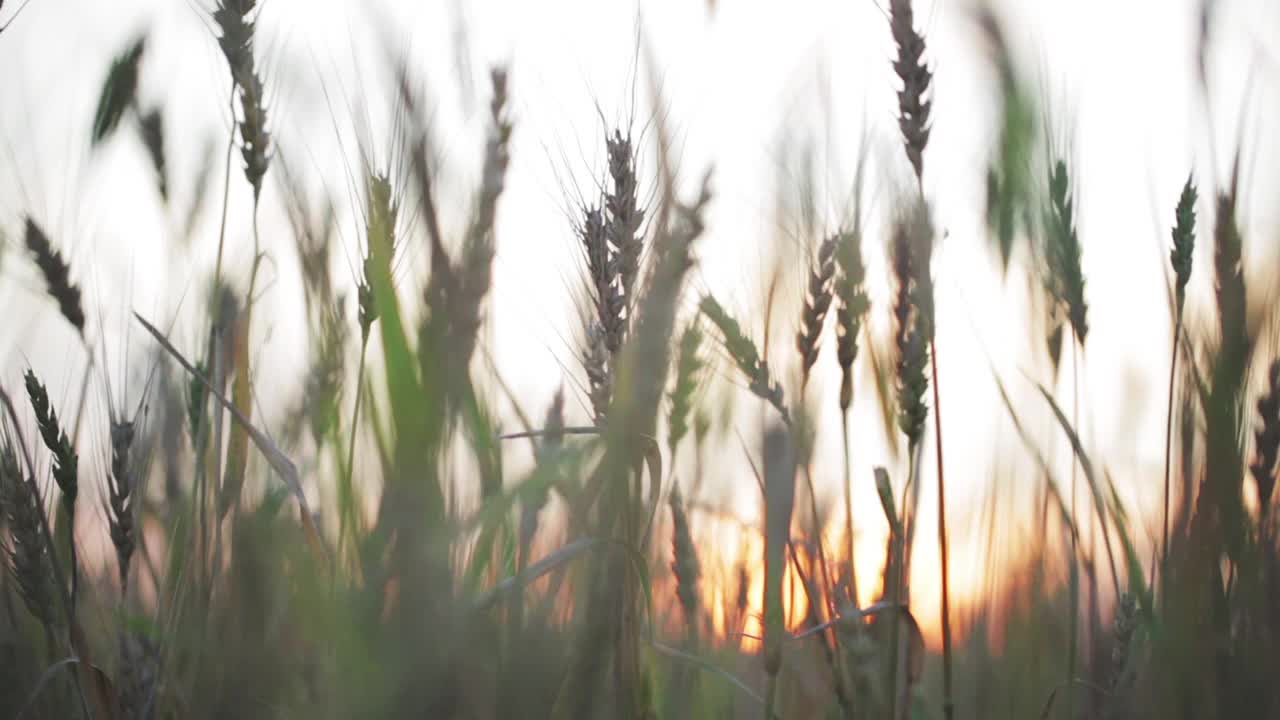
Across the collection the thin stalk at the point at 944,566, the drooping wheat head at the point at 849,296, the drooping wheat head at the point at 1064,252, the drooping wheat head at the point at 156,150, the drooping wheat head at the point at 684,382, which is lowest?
the thin stalk at the point at 944,566

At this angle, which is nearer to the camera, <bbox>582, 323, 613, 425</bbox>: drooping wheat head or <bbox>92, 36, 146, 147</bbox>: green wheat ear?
<bbox>582, 323, 613, 425</bbox>: drooping wheat head

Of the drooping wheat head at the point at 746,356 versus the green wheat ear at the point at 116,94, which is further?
the green wheat ear at the point at 116,94

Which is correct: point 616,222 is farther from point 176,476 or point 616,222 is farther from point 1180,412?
point 176,476

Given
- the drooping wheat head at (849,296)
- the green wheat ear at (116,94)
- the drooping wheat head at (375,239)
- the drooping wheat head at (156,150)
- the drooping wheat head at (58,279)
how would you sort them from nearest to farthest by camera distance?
the drooping wheat head at (375,239), the drooping wheat head at (849,296), the drooping wheat head at (58,279), the green wheat ear at (116,94), the drooping wheat head at (156,150)

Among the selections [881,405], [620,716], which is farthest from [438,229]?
[881,405]

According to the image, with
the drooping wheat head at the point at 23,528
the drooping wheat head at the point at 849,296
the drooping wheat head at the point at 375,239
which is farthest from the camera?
the drooping wheat head at the point at 849,296

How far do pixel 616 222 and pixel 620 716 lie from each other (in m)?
0.37

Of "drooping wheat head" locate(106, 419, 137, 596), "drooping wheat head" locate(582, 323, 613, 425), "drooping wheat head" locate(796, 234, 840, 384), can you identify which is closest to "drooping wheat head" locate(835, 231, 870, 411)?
"drooping wheat head" locate(796, 234, 840, 384)

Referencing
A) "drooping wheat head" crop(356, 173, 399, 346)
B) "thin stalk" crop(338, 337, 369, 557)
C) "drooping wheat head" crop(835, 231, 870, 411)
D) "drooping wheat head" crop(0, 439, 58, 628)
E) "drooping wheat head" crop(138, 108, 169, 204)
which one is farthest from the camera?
"drooping wheat head" crop(138, 108, 169, 204)

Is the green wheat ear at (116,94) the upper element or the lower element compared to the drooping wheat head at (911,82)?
upper

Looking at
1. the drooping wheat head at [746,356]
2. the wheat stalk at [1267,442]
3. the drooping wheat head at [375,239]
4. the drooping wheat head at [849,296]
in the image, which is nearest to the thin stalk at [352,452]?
the drooping wheat head at [375,239]

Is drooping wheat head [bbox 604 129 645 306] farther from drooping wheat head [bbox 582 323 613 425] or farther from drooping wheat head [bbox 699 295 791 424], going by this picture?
drooping wheat head [bbox 699 295 791 424]

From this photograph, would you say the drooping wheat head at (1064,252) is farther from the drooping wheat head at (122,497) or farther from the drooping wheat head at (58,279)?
the drooping wheat head at (58,279)

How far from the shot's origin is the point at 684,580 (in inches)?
48.5
